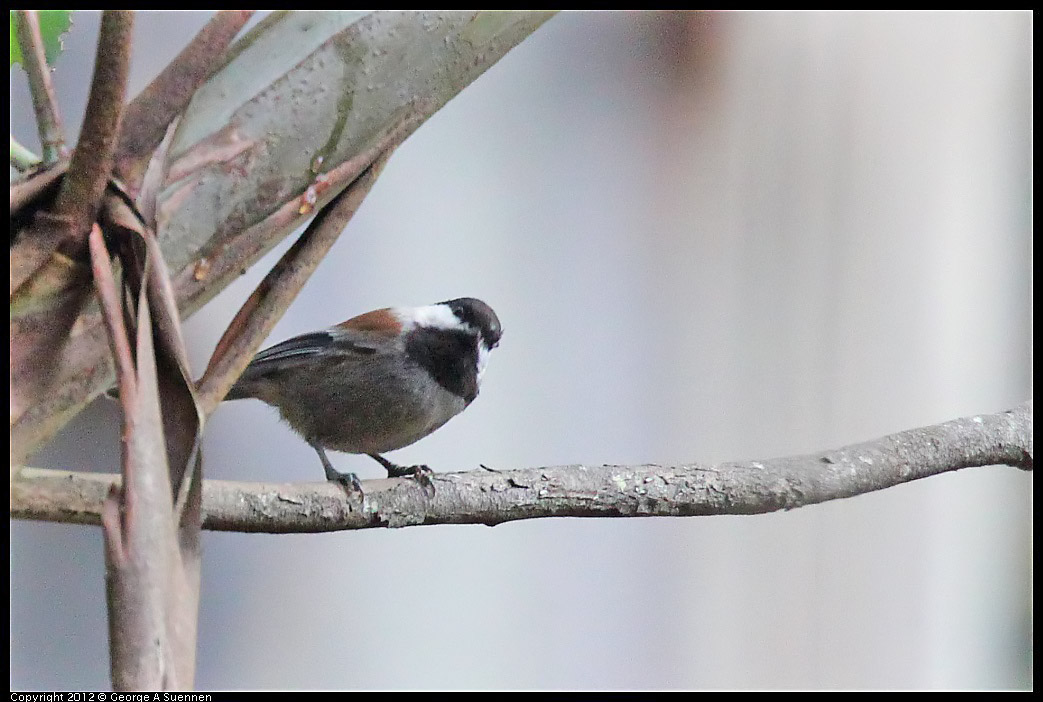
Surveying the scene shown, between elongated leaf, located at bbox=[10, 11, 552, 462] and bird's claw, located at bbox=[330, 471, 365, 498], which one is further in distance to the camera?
bird's claw, located at bbox=[330, 471, 365, 498]

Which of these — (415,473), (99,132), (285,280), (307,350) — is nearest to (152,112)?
(99,132)

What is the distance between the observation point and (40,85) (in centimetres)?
60

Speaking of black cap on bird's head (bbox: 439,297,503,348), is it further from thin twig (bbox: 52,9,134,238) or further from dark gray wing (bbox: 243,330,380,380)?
thin twig (bbox: 52,9,134,238)

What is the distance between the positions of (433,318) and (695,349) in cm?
28

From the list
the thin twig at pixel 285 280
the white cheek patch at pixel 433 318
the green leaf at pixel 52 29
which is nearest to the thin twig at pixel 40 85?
the green leaf at pixel 52 29

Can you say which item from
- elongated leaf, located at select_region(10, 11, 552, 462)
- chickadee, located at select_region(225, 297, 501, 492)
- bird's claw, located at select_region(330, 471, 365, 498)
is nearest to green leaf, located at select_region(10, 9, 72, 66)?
elongated leaf, located at select_region(10, 11, 552, 462)

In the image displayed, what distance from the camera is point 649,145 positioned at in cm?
83

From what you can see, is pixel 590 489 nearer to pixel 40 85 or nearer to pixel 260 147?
pixel 260 147

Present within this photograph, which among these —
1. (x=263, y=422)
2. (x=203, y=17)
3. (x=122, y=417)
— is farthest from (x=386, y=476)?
(x=203, y=17)

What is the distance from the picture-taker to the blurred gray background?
0.74 metres

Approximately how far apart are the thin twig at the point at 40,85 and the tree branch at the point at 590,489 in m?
0.24

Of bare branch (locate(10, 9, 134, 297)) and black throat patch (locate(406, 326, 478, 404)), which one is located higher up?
bare branch (locate(10, 9, 134, 297))

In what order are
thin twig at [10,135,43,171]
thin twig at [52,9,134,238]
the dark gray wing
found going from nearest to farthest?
thin twig at [52,9,134,238] → thin twig at [10,135,43,171] → the dark gray wing

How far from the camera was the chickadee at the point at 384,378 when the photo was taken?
29.2 inches
